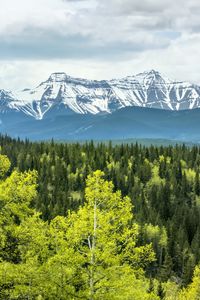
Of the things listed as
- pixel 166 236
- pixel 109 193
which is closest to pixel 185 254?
pixel 166 236

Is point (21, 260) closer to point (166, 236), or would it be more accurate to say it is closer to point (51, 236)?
point (51, 236)

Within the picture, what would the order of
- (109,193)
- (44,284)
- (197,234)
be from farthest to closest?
(197,234), (109,193), (44,284)

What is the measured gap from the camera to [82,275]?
3441 centimetres

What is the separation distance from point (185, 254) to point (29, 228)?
488 feet

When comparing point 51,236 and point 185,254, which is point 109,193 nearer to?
point 51,236

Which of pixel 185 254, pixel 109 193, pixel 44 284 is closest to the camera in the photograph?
pixel 44 284

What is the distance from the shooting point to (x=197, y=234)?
196 metres

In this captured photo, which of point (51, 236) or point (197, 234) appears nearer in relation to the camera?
point (51, 236)

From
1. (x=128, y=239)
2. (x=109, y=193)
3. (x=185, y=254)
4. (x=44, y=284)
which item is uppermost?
(x=109, y=193)

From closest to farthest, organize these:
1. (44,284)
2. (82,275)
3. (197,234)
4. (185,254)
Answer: (44,284) → (82,275) → (185,254) → (197,234)

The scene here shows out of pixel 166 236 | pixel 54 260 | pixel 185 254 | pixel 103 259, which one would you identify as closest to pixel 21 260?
pixel 54 260

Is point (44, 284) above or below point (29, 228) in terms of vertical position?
below

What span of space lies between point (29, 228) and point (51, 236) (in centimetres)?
330

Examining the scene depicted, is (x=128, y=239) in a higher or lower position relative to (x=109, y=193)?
lower
